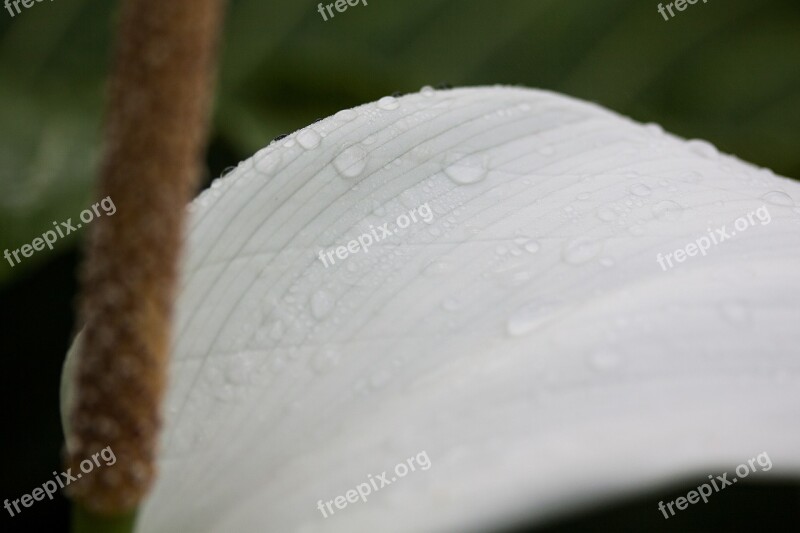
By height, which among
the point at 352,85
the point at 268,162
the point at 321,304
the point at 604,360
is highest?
the point at 352,85

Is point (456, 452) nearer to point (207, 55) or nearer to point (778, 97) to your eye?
point (207, 55)

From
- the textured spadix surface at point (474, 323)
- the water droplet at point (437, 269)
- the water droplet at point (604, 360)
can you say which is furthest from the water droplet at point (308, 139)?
the water droplet at point (604, 360)

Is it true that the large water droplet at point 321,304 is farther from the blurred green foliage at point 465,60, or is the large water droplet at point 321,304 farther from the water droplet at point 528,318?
the blurred green foliage at point 465,60

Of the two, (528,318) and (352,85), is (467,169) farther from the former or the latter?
(352,85)

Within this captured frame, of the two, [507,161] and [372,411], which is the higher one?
[507,161]

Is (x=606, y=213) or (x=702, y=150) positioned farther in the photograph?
(x=702, y=150)

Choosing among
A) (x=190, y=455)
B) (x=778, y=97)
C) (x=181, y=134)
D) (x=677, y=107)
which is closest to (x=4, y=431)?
(x=190, y=455)

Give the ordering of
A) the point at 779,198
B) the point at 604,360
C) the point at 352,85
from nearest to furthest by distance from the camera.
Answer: the point at 604,360
the point at 779,198
the point at 352,85

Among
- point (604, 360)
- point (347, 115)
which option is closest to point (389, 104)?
point (347, 115)
